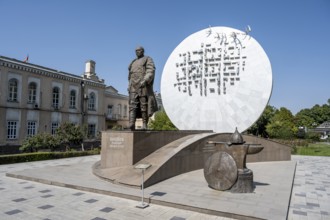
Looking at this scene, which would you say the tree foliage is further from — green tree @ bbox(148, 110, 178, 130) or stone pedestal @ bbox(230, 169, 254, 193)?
stone pedestal @ bbox(230, 169, 254, 193)

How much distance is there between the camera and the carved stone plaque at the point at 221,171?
772 centimetres

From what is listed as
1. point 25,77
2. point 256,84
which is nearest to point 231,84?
point 256,84

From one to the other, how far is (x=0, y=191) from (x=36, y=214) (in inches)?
121

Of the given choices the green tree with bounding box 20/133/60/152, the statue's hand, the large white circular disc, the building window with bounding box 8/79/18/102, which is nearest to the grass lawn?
the large white circular disc

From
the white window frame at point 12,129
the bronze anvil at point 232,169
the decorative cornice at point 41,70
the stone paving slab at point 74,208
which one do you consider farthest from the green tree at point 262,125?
the stone paving slab at point 74,208

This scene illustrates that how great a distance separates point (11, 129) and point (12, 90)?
3.94 meters

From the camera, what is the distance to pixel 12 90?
87.4ft

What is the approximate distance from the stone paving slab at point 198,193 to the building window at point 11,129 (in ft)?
58.8

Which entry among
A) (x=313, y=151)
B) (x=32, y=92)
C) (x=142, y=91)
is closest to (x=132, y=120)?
(x=142, y=91)

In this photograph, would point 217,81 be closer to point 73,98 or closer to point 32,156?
point 32,156

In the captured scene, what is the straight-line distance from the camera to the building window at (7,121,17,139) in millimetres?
26042

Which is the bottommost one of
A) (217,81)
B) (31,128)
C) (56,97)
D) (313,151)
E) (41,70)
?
(313,151)

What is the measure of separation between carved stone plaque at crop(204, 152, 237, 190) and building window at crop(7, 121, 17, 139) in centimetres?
2447

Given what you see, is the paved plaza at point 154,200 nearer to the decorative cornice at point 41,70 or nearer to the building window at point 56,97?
the decorative cornice at point 41,70
